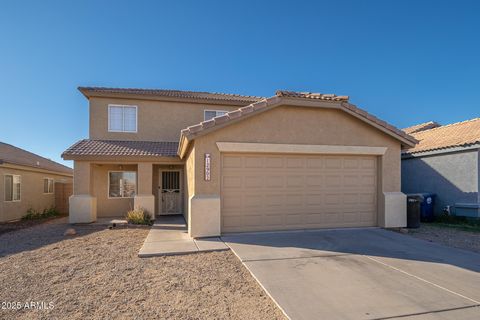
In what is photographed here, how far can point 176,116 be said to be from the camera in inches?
599

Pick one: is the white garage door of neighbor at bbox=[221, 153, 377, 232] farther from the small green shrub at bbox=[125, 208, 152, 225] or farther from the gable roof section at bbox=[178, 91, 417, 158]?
Answer: the small green shrub at bbox=[125, 208, 152, 225]

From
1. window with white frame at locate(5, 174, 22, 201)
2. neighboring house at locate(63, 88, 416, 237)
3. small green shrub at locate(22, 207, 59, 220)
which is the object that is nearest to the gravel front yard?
neighboring house at locate(63, 88, 416, 237)

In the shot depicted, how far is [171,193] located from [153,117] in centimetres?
420

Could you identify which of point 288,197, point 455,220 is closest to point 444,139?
point 455,220

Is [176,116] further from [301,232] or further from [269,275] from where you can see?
[269,275]

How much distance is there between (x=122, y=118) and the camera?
14805 millimetres

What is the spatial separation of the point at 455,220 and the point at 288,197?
8305 mm

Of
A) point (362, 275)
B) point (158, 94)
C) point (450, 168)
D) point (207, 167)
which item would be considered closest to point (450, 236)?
point (450, 168)

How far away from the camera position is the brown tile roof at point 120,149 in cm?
1238

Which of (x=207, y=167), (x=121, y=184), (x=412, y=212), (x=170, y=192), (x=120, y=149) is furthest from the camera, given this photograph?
(x=170, y=192)

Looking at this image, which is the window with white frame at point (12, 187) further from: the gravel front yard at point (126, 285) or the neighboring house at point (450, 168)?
the neighboring house at point (450, 168)

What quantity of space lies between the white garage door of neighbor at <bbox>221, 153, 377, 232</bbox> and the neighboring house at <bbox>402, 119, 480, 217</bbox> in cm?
530

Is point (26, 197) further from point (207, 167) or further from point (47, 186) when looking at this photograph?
point (207, 167)

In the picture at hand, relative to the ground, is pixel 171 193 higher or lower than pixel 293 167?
lower
